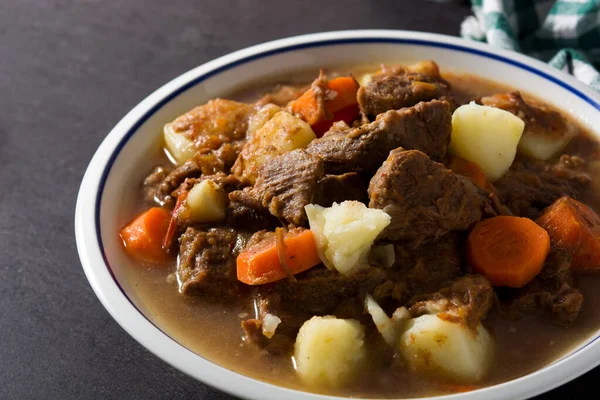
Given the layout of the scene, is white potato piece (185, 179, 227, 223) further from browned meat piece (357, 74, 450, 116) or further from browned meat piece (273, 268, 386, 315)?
browned meat piece (357, 74, 450, 116)

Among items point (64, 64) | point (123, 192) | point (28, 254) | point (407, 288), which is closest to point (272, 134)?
point (123, 192)

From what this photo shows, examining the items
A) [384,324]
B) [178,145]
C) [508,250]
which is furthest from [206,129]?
[508,250]

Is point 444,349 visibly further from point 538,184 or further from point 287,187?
point 538,184

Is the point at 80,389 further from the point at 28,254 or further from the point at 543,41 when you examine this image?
the point at 543,41

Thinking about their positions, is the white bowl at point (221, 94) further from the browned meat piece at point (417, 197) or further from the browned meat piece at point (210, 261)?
the browned meat piece at point (417, 197)

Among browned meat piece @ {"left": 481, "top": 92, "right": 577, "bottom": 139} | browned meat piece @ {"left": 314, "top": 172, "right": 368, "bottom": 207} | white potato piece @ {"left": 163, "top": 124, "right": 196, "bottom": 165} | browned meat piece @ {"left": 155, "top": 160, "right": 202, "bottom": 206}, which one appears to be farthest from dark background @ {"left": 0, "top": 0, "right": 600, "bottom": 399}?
browned meat piece @ {"left": 481, "top": 92, "right": 577, "bottom": 139}
